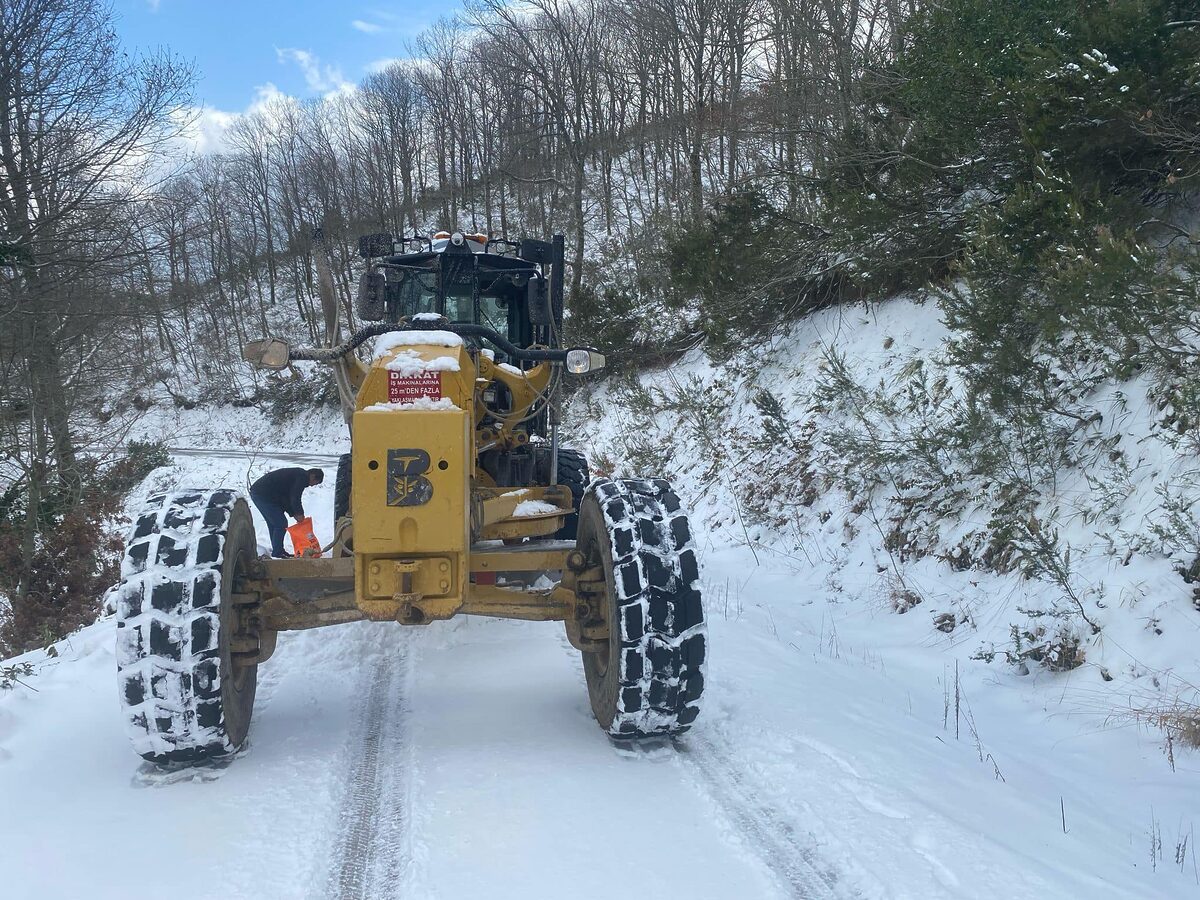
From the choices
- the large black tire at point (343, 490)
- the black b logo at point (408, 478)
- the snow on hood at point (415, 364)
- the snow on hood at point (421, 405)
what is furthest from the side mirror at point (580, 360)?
the large black tire at point (343, 490)

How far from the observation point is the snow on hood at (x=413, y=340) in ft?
13.9

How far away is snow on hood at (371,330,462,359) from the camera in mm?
4227

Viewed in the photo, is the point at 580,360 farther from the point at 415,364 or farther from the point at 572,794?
the point at 572,794

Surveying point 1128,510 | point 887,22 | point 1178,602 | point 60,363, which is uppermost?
point 887,22

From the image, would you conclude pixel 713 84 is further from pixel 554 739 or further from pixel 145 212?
pixel 554 739

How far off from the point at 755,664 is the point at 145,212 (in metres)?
12.3

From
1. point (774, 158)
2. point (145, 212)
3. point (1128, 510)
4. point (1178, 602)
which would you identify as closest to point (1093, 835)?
point (1178, 602)

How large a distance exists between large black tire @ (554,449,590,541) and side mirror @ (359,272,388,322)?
203 cm

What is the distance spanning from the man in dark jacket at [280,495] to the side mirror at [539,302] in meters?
3.66

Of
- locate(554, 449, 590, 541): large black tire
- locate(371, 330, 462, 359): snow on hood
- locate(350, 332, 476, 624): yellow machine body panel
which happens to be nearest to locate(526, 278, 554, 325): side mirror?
locate(371, 330, 462, 359): snow on hood

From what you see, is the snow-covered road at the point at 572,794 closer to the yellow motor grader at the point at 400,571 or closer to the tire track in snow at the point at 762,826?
the tire track in snow at the point at 762,826

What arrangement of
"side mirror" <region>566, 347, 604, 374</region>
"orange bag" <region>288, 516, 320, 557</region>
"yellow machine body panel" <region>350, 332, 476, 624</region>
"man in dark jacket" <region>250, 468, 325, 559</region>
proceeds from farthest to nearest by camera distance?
1. "man in dark jacket" <region>250, 468, 325, 559</region>
2. "orange bag" <region>288, 516, 320, 557</region>
3. "side mirror" <region>566, 347, 604, 374</region>
4. "yellow machine body panel" <region>350, 332, 476, 624</region>

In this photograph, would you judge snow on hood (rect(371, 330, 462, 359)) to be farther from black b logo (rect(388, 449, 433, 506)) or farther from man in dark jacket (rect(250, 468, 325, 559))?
man in dark jacket (rect(250, 468, 325, 559))

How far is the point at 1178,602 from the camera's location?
4945 millimetres
